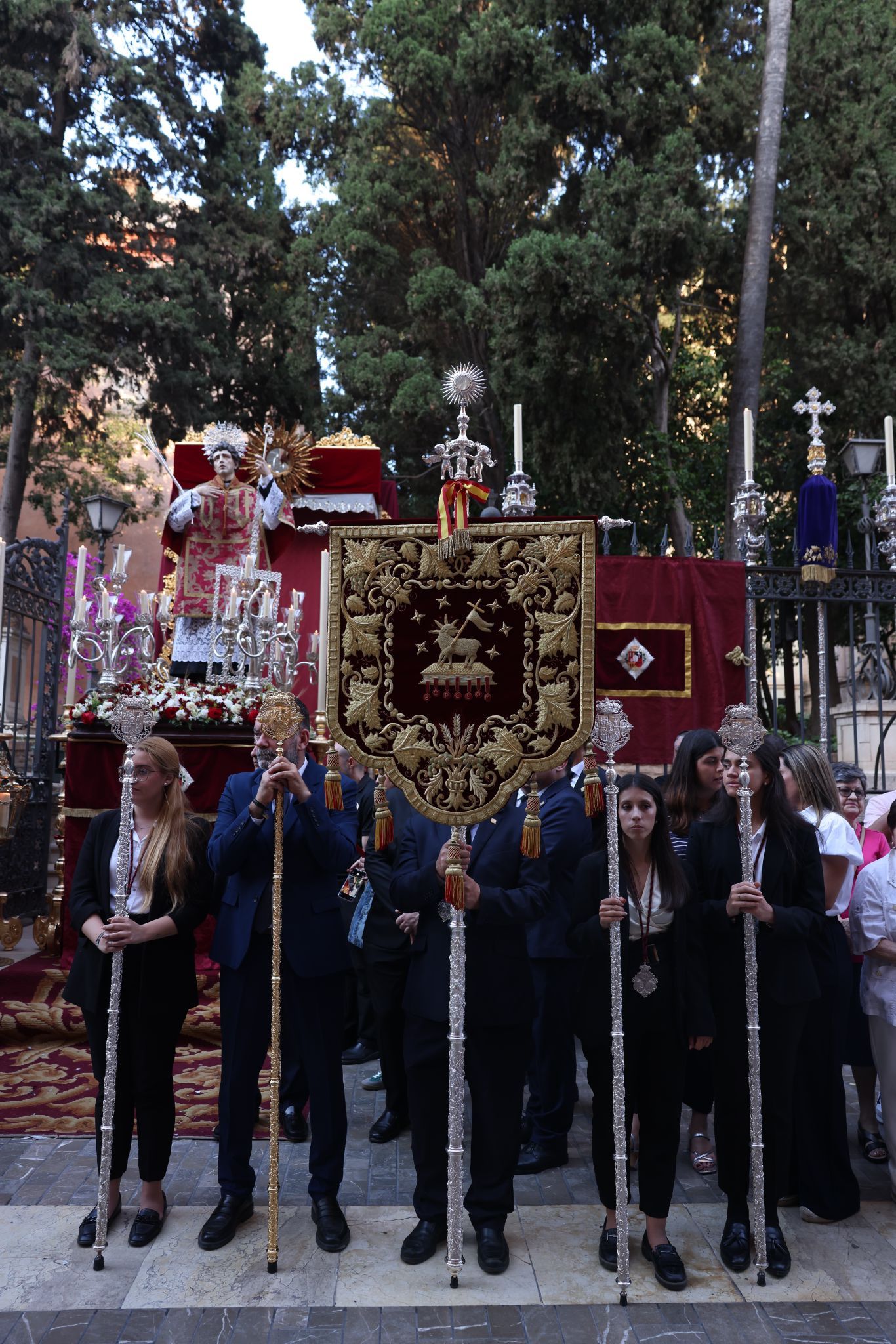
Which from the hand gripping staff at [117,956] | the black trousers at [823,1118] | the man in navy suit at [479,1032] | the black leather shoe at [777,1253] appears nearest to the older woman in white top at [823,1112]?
the black trousers at [823,1118]

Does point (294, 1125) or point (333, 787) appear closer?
point (333, 787)

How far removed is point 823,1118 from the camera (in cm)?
402

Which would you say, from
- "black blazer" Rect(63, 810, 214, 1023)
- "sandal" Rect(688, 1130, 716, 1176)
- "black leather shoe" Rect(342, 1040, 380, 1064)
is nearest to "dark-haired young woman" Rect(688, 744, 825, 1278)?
"sandal" Rect(688, 1130, 716, 1176)

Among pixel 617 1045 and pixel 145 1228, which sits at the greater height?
pixel 617 1045

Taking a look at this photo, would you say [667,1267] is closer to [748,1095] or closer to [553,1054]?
[748,1095]

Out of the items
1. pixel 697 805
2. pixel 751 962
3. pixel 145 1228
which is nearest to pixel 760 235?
pixel 697 805

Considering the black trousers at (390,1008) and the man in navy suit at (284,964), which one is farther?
the black trousers at (390,1008)

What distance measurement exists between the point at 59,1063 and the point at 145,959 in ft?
8.33

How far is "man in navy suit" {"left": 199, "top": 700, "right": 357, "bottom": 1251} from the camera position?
3869 mm

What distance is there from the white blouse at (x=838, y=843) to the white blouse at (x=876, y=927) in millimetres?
50

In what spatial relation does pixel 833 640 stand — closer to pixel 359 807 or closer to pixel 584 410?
pixel 584 410

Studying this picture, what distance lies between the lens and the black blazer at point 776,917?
12.3 feet

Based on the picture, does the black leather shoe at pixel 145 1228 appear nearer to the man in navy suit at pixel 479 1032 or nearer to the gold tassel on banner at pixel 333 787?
the man in navy suit at pixel 479 1032

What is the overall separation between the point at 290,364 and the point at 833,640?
1022cm
